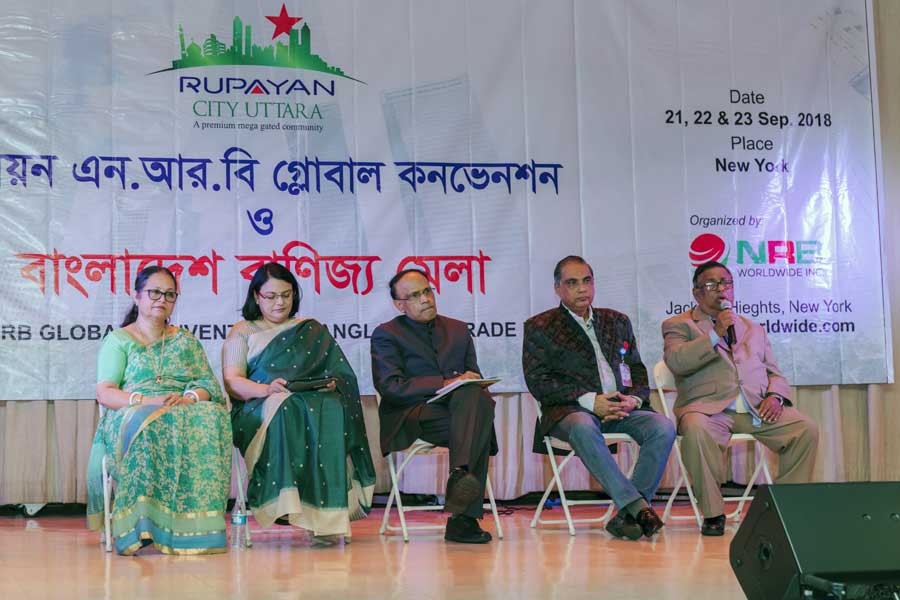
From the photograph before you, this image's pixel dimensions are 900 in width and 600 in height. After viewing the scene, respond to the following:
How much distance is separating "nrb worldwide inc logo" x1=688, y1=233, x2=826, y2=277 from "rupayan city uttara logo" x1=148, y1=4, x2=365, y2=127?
7.15 ft

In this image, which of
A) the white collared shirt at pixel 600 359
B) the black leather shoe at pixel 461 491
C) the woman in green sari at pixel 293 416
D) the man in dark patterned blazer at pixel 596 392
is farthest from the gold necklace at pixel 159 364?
the white collared shirt at pixel 600 359

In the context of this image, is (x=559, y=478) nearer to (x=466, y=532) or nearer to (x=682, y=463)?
(x=682, y=463)

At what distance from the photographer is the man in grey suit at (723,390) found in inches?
202

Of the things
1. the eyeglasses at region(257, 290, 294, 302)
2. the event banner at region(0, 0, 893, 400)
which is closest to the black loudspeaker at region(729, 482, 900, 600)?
the eyeglasses at region(257, 290, 294, 302)

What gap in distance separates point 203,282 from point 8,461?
1.37 metres

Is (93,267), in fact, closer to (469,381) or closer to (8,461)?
(8,461)

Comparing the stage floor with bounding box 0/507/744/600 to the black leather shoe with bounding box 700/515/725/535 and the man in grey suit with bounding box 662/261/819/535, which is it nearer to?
the black leather shoe with bounding box 700/515/725/535

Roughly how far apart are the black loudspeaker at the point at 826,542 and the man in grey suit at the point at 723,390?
2.49 meters

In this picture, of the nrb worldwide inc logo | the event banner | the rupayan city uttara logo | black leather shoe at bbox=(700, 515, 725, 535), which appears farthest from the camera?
the nrb worldwide inc logo

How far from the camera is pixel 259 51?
6156 millimetres

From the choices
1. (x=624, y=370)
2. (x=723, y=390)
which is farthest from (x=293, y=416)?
(x=723, y=390)

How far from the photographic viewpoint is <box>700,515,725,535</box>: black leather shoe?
4918 millimetres

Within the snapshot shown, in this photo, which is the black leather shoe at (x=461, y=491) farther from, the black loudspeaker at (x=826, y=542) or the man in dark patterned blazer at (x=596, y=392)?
the black loudspeaker at (x=826, y=542)

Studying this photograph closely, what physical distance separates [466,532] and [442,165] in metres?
2.30
